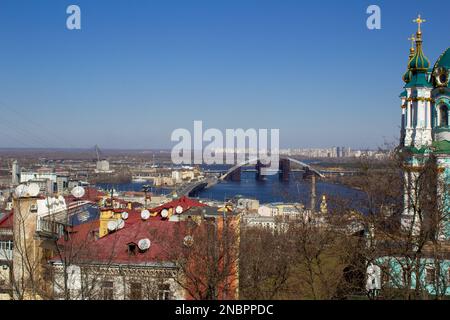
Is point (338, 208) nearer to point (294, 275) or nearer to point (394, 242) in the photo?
point (294, 275)

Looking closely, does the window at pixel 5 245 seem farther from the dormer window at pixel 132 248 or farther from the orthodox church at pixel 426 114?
the orthodox church at pixel 426 114

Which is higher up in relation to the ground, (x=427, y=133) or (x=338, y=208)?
(x=427, y=133)

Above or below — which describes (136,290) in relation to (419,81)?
below

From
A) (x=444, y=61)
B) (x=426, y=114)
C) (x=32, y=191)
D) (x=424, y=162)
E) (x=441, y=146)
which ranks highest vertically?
(x=444, y=61)

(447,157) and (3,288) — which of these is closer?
(3,288)

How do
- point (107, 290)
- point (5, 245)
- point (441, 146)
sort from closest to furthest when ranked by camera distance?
point (107, 290), point (5, 245), point (441, 146)

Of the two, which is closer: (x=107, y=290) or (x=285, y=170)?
(x=107, y=290)

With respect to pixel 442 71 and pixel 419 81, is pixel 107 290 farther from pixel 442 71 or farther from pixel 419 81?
pixel 442 71

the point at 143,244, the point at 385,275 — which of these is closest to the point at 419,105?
the point at 385,275
